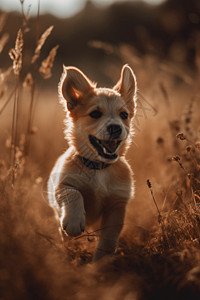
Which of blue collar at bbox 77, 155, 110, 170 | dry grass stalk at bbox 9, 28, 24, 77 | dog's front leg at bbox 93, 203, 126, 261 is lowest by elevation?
dog's front leg at bbox 93, 203, 126, 261

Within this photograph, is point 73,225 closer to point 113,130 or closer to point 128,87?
point 113,130

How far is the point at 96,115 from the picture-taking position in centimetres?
346

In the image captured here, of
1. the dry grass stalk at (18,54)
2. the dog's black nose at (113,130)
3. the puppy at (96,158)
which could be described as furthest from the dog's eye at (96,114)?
the dry grass stalk at (18,54)

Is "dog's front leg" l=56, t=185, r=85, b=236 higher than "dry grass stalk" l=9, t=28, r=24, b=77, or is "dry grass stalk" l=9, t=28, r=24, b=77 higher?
"dry grass stalk" l=9, t=28, r=24, b=77

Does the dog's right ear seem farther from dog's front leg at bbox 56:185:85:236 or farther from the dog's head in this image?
dog's front leg at bbox 56:185:85:236

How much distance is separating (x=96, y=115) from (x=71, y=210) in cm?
104

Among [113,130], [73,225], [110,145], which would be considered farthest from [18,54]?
[73,225]

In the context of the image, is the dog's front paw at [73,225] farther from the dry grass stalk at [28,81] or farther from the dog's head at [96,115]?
the dry grass stalk at [28,81]

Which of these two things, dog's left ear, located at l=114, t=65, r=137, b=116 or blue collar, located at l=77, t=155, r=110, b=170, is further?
dog's left ear, located at l=114, t=65, r=137, b=116

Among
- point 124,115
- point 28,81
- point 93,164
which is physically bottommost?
point 93,164

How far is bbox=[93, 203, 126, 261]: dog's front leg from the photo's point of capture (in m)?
2.94

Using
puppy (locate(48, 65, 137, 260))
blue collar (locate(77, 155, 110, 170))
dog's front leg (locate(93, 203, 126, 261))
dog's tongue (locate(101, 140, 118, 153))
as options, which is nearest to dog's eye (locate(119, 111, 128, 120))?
puppy (locate(48, 65, 137, 260))

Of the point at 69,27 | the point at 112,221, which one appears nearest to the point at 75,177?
the point at 112,221

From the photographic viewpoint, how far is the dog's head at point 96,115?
326cm
